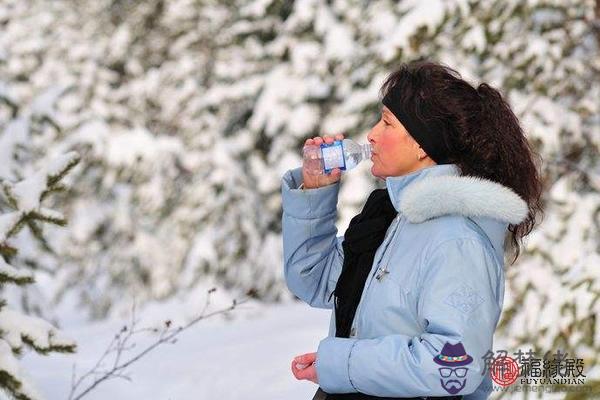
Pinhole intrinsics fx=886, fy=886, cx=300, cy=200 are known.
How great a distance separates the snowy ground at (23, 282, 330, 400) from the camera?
5238 millimetres

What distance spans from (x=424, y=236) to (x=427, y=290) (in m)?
0.17

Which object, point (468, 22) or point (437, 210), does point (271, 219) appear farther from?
point (437, 210)

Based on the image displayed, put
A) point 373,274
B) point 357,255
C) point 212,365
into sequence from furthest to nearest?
point 212,365
point 357,255
point 373,274

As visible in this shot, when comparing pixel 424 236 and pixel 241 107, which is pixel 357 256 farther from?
pixel 241 107

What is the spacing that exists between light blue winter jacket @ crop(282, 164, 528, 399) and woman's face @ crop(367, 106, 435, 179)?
2.5 inches

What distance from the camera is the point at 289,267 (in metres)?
2.87

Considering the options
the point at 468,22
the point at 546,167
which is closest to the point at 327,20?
the point at 468,22

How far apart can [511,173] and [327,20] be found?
9.75 m

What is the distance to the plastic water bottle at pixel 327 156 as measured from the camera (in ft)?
8.87

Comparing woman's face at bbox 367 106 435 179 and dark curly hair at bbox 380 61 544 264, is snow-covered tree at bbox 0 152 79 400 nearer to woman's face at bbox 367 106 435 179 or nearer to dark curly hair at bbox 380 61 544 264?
woman's face at bbox 367 106 435 179

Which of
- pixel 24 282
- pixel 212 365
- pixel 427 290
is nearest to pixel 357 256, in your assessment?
pixel 427 290

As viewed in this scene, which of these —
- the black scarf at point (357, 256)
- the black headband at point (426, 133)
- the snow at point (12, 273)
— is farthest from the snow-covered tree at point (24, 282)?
the black headband at point (426, 133)

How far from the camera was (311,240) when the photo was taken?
→ 284cm

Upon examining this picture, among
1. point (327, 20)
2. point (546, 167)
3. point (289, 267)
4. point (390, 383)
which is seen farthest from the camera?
point (327, 20)
